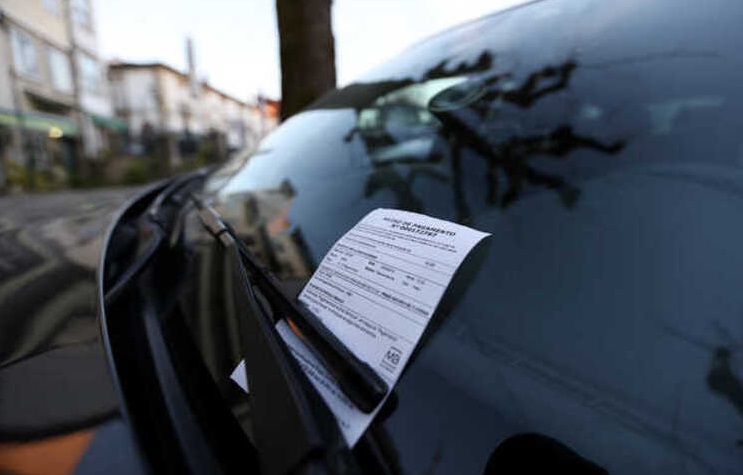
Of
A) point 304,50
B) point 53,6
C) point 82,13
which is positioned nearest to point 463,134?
point 304,50

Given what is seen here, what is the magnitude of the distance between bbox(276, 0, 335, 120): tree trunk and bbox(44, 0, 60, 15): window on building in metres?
20.0

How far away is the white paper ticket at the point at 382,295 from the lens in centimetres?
49

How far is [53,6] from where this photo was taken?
701 inches

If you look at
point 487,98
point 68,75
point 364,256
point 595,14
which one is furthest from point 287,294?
point 68,75

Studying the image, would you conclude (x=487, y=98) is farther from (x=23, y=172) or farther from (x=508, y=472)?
(x=23, y=172)

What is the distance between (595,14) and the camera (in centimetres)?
94

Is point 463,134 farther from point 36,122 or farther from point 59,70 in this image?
point 59,70

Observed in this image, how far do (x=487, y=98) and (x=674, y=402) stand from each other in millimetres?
721

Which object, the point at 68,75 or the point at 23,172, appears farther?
the point at 68,75

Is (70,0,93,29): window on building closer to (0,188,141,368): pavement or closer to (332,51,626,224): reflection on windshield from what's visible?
(0,188,141,368): pavement

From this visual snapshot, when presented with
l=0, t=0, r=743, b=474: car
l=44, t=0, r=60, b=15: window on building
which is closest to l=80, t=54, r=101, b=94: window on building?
l=44, t=0, r=60, b=15: window on building

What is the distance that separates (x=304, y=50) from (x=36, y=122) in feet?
52.2

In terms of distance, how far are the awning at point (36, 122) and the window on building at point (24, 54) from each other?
1790 mm

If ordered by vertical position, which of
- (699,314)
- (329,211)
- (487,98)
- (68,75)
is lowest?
(699,314)
